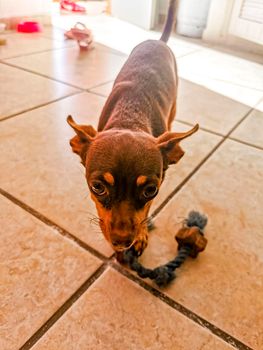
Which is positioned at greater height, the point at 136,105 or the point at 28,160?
the point at 136,105

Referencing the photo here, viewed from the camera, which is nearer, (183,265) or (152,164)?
(152,164)

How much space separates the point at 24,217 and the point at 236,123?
48.9 inches

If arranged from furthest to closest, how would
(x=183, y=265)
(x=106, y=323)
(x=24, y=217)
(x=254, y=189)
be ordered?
(x=254, y=189), (x=24, y=217), (x=183, y=265), (x=106, y=323)

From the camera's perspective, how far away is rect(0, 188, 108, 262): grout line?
102 cm

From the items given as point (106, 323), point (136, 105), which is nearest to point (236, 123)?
point (136, 105)

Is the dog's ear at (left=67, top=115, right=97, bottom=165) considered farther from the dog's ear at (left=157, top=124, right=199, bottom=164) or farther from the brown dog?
the dog's ear at (left=157, top=124, right=199, bottom=164)

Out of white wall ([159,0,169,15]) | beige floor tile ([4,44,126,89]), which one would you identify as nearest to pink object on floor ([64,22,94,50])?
beige floor tile ([4,44,126,89])

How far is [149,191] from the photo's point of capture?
2.82ft

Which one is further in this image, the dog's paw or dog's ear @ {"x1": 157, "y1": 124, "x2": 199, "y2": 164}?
the dog's paw

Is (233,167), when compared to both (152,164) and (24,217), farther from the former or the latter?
(24,217)

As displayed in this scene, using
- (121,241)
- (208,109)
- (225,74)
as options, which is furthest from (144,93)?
(225,74)

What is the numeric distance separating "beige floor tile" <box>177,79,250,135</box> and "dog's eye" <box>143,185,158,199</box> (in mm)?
1017

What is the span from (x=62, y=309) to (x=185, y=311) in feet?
0.99

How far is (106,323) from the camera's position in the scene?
0.84m
